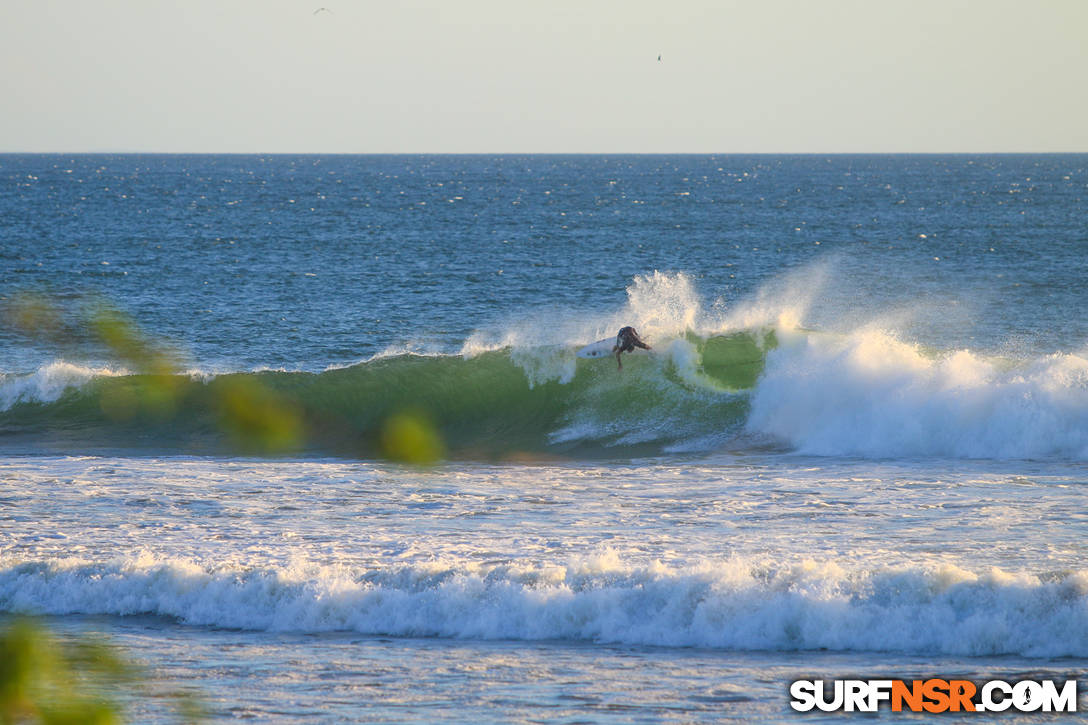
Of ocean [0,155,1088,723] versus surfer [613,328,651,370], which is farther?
surfer [613,328,651,370]

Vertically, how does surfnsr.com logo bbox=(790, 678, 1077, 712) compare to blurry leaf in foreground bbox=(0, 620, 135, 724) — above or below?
below

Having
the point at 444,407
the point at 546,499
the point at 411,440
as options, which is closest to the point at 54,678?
the point at 546,499

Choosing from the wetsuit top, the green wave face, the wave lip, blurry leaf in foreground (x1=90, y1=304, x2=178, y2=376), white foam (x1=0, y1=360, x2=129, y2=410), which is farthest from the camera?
blurry leaf in foreground (x1=90, y1=304, x2=178, y2=376)

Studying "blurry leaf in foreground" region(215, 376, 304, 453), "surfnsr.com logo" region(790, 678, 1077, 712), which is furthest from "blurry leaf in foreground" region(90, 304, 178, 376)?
"surfnsr.com logo" region(790, 678, 1077, 712)

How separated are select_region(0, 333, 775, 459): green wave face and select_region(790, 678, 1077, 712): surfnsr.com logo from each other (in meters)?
9.76

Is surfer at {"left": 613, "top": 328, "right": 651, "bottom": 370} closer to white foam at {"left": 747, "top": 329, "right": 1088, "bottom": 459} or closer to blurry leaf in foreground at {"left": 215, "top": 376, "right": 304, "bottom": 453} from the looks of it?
white foam at {"left": 747, "top": 329, "right": 1088, "bottom": 459}

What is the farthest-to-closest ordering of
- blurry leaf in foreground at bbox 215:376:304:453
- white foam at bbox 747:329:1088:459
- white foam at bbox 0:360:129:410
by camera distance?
white foam at bbox 0:360:129:410
blurry leaf in foreground at bbox 215:376:304:453
white foam at bbox 747:329:1088:459

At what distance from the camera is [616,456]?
18.6 meters

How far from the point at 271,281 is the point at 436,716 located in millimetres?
39944

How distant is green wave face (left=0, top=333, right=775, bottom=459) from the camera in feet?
65.2

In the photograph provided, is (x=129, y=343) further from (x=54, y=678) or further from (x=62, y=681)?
(x=62, y=681)

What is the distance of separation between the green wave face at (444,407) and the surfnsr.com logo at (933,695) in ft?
32.0

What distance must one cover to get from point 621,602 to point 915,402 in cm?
943

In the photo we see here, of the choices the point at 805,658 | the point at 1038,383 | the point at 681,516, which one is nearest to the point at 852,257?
the point at 1038,383
